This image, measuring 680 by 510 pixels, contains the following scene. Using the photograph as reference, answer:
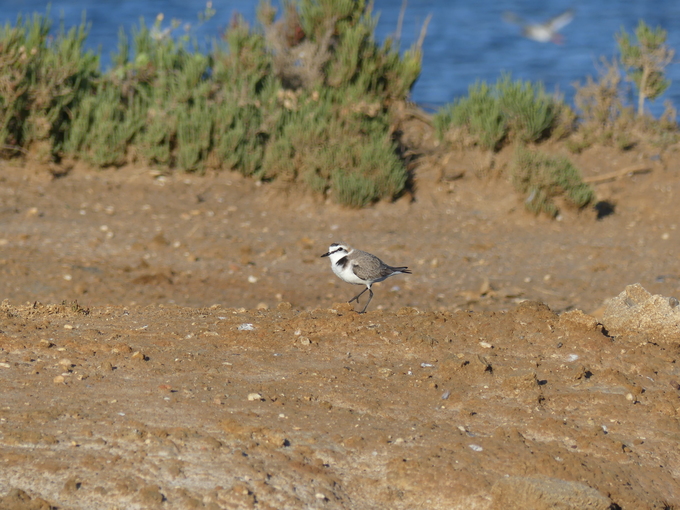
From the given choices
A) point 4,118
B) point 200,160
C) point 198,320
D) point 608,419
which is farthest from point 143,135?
point 608,419

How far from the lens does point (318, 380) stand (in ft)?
18.5

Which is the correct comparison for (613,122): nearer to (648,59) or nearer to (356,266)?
(648,59)

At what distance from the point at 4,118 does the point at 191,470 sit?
350 inches

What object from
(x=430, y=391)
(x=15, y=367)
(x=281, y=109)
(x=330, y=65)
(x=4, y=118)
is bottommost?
(x=15, y=367)

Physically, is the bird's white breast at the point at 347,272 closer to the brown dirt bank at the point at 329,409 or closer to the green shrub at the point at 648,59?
the brown dirt bank at the point at 329,409

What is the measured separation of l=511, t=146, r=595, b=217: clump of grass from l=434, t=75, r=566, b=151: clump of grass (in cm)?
111

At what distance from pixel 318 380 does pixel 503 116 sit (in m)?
8.41

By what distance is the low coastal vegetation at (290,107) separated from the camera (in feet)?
39.5

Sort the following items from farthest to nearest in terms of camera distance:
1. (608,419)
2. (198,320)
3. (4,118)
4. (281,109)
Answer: (281,109)
(4,118)
(198,320)
(608,419)

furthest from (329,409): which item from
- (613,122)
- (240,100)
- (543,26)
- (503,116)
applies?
(613,122)

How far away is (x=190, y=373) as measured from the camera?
5.62 metres

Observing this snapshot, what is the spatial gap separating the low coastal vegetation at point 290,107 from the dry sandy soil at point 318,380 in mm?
1666

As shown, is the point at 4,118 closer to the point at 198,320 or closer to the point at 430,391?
the point at 198,320

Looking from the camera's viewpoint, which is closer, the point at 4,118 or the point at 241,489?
the point at 241,489
